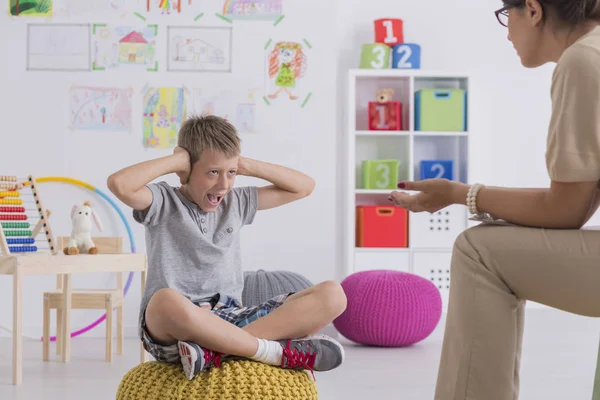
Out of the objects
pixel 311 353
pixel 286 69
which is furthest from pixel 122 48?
pixel 311 353

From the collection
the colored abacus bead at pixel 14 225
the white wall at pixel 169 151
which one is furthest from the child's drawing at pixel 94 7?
the colored abacus bead at pixel 14 225

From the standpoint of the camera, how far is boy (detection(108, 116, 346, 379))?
191cm

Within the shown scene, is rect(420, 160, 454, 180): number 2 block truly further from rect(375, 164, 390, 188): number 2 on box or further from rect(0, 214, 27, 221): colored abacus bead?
rect(0, 214, 27, 221): colored abacus bead

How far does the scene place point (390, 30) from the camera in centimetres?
471

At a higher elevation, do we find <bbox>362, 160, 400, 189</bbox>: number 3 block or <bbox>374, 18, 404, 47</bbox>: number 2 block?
<bbox>374, 18, 404, 47</bbox>: number 2 block

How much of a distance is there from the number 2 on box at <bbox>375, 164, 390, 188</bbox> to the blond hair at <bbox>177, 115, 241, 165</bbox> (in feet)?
8.43

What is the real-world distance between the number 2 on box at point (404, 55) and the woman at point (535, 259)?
317cm

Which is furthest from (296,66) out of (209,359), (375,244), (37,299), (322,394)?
(209,359)

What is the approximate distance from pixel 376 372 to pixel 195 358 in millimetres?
1354

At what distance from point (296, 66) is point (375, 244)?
108 cm

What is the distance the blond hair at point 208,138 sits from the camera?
2.13 m

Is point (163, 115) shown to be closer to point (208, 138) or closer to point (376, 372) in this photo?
point (376, 372)

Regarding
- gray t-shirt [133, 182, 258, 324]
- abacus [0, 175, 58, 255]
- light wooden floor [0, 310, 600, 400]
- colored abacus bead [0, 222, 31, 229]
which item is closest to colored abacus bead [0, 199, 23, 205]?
abacus [0, 175, 58, 255]

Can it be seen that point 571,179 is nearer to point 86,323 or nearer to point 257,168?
point 257,168
